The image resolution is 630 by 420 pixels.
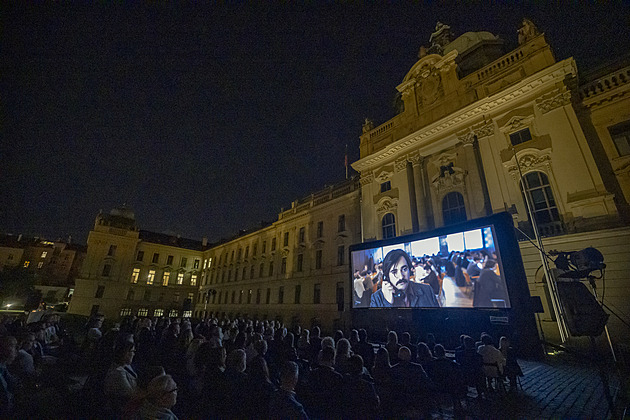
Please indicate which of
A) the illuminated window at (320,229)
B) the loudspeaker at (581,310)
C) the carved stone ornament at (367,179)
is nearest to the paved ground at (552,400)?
the loudspeaker at (581,310)

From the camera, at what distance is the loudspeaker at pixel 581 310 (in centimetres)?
459

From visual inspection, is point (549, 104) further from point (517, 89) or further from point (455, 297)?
point (455, 297)

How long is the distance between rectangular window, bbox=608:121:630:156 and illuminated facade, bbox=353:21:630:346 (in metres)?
0.08

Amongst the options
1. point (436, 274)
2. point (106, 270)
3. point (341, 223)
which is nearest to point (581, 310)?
point (436, 274)

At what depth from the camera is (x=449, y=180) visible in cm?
1625

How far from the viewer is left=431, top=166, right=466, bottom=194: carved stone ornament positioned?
51.9ft

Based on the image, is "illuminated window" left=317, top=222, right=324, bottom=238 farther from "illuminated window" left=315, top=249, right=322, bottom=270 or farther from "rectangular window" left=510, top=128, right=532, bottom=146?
"rectangular window" left=510, top=128, right=532, bottom=146

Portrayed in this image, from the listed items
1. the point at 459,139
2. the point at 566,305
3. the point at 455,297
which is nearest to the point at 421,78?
the point at 459,139

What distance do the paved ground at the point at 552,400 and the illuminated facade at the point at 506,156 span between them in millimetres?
4366

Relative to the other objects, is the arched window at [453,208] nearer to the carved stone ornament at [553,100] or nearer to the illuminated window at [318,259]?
the carved stone ornament at [553,100]

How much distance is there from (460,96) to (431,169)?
5128mm

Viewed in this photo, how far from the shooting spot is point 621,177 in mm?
11328

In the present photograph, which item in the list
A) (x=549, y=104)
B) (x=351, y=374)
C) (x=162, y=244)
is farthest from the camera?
(x=162, y=244)

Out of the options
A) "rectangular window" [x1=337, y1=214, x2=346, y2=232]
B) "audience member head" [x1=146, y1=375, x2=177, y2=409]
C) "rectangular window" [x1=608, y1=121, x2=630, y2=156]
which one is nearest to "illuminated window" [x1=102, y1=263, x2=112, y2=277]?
"rectangular window" [x1=337, y1=214, x2=346, y2=232]
